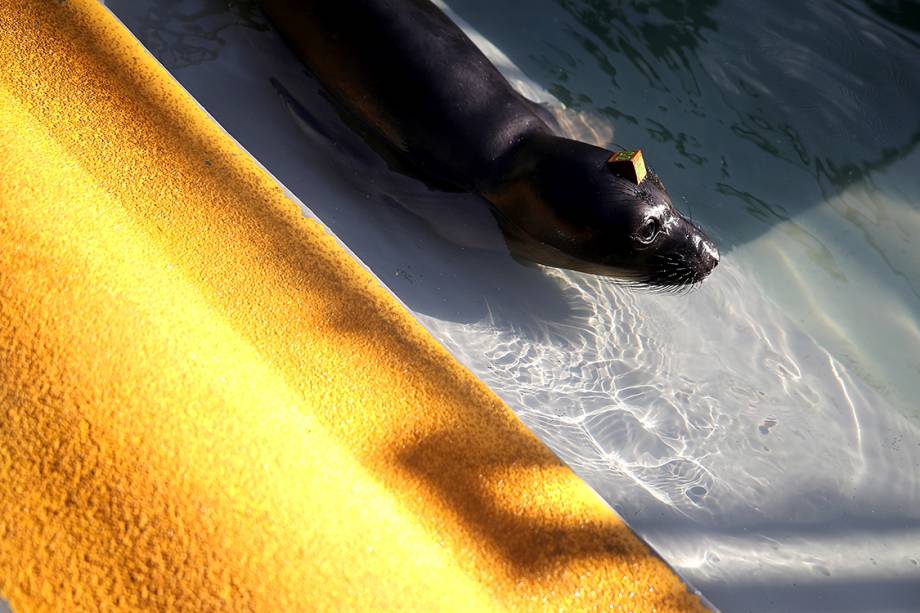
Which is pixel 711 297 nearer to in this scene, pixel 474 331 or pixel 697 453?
pixel 697 453

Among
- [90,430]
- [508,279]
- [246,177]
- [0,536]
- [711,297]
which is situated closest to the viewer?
[0,536]

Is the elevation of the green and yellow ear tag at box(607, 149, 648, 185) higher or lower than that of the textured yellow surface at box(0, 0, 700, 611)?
higher

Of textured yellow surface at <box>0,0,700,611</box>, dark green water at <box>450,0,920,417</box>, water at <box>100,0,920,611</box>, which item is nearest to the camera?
textured yellow surface at <box>0,0,700,611</box>


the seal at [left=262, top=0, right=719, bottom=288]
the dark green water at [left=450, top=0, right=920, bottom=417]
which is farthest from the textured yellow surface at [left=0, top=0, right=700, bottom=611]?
the dark green water at [left=450, top=0, right=920, bottom=417]

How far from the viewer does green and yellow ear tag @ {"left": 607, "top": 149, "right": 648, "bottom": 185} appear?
3031 mm

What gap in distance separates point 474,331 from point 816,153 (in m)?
2.45

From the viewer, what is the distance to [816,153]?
4.36 meters

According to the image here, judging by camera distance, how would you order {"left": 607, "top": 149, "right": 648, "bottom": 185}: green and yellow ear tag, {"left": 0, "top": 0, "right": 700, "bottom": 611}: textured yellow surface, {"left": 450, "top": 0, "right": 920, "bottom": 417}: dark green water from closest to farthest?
{"left": 0, "top": 0, "right": 700, "bottom": 611}: textured yellow surface, {"left": 607, "top": 149, "right": 648, "bottom": 185}: green and yellow ear tag, {"left": 450, "top": 0, "right": 920, "bottom": 417}: dark green water

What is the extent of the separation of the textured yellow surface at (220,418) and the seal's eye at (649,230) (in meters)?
1.20

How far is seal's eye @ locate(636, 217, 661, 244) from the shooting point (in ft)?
10.1

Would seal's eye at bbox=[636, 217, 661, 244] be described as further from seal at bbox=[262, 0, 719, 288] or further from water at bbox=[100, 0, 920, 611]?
water at bbox=[100, 0, 920, 611]

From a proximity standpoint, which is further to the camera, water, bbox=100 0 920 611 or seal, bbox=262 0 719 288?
seal, bbox=262 0 719 288

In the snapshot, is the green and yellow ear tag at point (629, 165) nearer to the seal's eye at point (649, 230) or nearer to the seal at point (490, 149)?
the seal at point (490, 149)

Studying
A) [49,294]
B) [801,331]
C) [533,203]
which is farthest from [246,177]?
[801,331]
